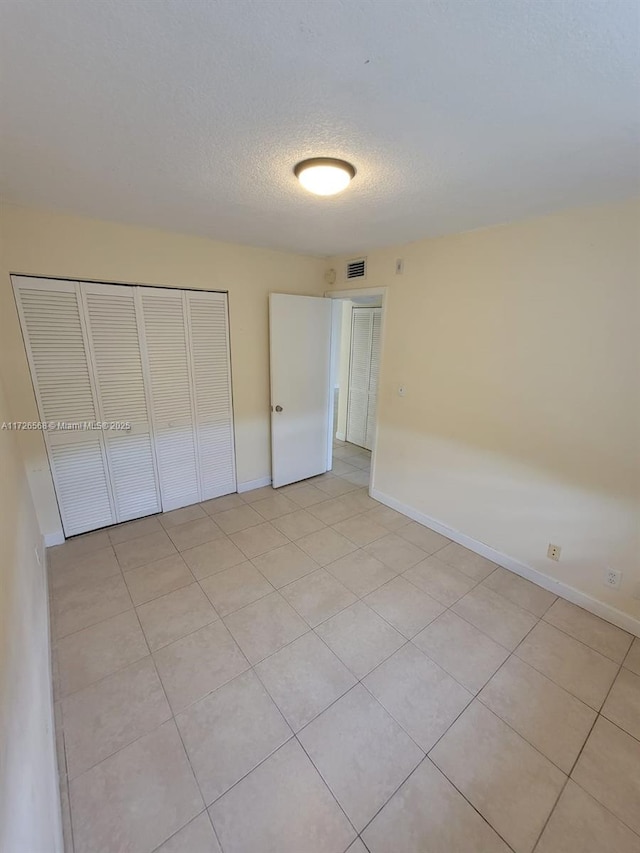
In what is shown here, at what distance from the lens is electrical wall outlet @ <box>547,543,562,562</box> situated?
2195 millimetres

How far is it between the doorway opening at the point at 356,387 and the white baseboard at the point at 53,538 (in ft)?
8.72

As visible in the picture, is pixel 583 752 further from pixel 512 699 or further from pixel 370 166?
pixel 370 166

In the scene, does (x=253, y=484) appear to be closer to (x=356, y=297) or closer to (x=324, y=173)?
(x=356, y=297)

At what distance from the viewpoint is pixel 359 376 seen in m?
4.82

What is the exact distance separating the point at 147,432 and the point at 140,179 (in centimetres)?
182

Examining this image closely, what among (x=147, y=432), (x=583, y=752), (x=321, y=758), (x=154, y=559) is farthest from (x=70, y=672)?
(x=583, y=752)

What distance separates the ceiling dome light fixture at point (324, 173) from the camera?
1465 millimetres

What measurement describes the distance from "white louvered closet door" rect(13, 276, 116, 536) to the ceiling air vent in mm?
2300

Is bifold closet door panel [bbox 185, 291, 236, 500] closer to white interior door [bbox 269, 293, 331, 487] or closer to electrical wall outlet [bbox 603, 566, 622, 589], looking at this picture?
white interior door [bbox 269, 293, 331, 487]

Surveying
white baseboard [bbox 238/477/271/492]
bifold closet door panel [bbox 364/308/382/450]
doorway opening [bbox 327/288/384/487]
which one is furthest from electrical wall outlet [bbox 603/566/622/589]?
white baseboard [bbox 238/477/271/492]

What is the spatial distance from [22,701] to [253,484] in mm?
2625

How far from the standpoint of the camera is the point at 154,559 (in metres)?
2.46

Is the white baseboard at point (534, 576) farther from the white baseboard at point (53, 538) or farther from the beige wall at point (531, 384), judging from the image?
the white baseboard at point (53, 538)

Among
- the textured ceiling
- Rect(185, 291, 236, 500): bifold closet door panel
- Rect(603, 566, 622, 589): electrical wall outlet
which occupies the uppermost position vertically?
the textured ceiling
